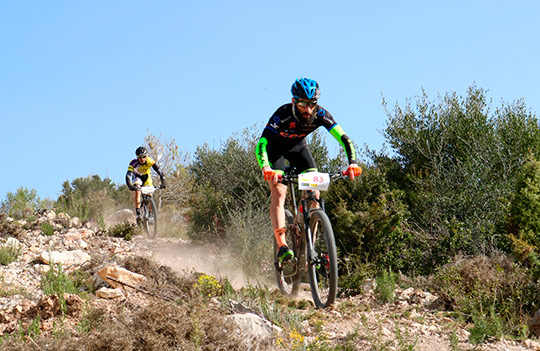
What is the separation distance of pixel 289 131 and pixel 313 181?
79 cm

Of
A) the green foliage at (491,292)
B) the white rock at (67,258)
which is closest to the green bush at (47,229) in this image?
the white rock at (67,258)

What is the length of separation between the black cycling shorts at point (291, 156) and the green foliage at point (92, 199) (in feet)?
26.2

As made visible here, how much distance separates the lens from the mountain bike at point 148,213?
13203mm

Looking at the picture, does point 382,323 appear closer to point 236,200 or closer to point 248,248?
point 248,248

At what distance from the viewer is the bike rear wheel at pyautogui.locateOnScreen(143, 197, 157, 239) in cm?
1315

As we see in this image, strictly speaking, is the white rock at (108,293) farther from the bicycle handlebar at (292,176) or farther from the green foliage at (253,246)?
the green foliage at (253,246)

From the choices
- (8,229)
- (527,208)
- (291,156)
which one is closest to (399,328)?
(291,156)

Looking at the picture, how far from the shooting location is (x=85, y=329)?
463 centimetres

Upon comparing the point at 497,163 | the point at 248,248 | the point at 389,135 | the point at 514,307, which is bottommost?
the point at 514,307

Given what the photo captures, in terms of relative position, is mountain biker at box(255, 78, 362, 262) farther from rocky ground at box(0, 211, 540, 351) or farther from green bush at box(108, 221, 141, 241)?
green bush at box(108, 221, 141, 241)

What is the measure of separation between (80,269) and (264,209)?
598 centimetres

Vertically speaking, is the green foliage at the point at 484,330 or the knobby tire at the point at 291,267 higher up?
the knobby tire at the point at 291,267

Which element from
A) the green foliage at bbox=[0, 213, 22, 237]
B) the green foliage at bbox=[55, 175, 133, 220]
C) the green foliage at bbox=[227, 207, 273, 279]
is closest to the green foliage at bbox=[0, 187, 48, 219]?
the green foliage at bbox=[55, 175, 133, 220]

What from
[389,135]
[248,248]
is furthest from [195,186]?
[248,248]
